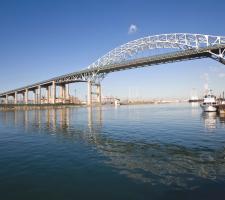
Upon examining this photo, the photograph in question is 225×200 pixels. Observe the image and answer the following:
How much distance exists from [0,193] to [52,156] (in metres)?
5.89

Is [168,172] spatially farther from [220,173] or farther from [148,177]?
[220,173]

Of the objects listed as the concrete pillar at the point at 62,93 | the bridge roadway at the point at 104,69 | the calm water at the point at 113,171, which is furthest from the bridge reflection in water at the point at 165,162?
the concrete pillar at the point at 62,93

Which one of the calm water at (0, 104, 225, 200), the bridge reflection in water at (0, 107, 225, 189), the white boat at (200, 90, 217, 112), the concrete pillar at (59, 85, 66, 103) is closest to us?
the calm water at (0, 104, 225, 200)

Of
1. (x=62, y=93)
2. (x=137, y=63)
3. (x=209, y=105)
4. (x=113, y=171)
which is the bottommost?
(x=113, y=171)

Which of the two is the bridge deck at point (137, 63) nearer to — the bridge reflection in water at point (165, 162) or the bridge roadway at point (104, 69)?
the bridge roadway at point (104, 69)

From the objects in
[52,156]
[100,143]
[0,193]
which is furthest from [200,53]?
[0,193]

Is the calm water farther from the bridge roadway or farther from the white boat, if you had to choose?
the bridge roadway

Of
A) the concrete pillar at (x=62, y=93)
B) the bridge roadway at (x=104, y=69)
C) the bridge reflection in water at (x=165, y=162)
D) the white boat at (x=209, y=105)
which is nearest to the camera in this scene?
the bridge reflection in water at (x=165, y=162)

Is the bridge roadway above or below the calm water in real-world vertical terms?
above

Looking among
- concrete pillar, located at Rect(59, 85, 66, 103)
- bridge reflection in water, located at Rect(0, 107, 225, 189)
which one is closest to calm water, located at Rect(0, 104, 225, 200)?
bridge reflection in water, located at Rect(0, 107, 225, 189)

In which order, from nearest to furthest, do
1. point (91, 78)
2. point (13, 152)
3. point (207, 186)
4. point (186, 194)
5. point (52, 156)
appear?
point (186, 194), point (207, 186), point (52, 156), point (13, 152), point (91, 78)

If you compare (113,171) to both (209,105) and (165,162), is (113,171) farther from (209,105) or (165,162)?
(209,105)

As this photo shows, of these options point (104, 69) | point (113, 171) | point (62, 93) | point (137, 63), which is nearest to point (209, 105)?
point (137, 63)

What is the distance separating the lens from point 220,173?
1097cm
